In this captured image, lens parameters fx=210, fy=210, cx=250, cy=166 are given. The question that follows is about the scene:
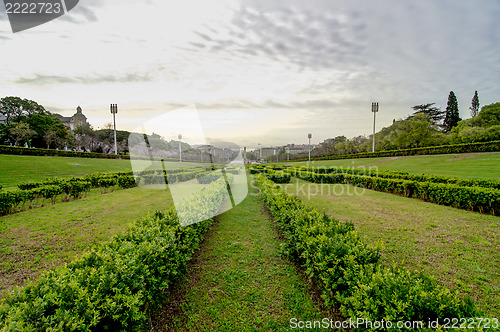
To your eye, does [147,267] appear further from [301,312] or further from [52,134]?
[52,134]

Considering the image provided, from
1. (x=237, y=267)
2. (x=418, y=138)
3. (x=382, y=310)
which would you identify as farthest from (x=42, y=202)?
(x=418, y=138)

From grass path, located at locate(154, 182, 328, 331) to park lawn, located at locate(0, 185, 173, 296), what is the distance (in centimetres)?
175

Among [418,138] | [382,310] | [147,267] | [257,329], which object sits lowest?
[257,329]

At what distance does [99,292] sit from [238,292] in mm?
2297

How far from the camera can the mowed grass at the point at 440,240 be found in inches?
151

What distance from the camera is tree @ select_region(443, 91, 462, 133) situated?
53.8 metres

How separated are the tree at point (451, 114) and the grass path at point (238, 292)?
231 ft

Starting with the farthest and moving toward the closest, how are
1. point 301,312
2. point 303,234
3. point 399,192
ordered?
point 399,192 < point 303,234 < point 301,312

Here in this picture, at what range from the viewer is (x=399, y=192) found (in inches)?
470

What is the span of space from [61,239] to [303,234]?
250 inches

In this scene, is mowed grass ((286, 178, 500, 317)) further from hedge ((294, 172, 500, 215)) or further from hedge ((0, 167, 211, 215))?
hedge ((0, 167, 211, 215))

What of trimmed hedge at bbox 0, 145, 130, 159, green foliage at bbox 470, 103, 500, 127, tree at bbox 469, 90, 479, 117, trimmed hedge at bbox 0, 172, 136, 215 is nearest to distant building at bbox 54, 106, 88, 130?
trimmed hedge at bbox 0, 145, 130, 159

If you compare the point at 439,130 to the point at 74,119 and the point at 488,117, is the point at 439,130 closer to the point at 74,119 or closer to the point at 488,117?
the point at 488,117

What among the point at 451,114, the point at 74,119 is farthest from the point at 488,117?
the point at 74,119
